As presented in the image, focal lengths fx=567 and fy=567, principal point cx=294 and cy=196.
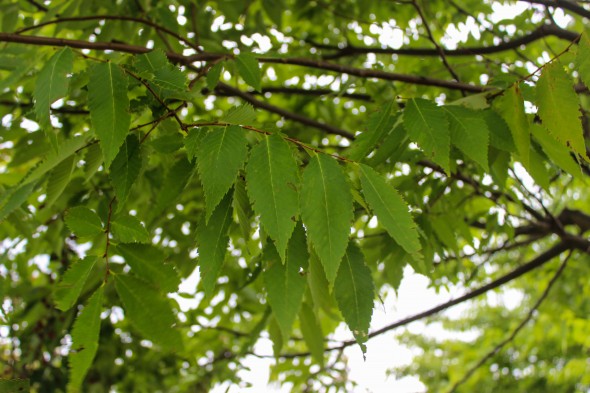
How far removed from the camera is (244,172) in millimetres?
Answer: 1116

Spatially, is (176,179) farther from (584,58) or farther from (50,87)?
(584,58)

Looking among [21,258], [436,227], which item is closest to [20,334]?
[21,258]

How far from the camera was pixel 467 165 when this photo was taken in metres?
1.89

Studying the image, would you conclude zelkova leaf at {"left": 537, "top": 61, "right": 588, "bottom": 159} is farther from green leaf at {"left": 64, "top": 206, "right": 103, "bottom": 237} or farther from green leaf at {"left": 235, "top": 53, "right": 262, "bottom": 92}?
green leaf at {"left": 64, "top": 206, "right": 103, "bottom": 237}

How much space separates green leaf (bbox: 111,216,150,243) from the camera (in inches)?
44.0

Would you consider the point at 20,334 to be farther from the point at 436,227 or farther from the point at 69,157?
the point at 436,227

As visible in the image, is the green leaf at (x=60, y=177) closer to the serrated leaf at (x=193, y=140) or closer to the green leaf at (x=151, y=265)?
the green leaf at (x=151, y=265)

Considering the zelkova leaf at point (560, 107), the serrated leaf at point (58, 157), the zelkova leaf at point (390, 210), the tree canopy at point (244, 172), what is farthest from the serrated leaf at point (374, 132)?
the serrated leaf at point (58, 157)

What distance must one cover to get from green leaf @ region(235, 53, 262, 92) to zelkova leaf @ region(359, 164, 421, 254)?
522 mm

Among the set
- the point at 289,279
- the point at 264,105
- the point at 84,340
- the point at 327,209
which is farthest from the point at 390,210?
the point at 264,105

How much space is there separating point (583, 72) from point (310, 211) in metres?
0.61

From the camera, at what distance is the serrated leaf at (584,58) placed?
109cm

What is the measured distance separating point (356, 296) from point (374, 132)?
382mm

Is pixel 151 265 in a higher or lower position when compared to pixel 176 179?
lower
